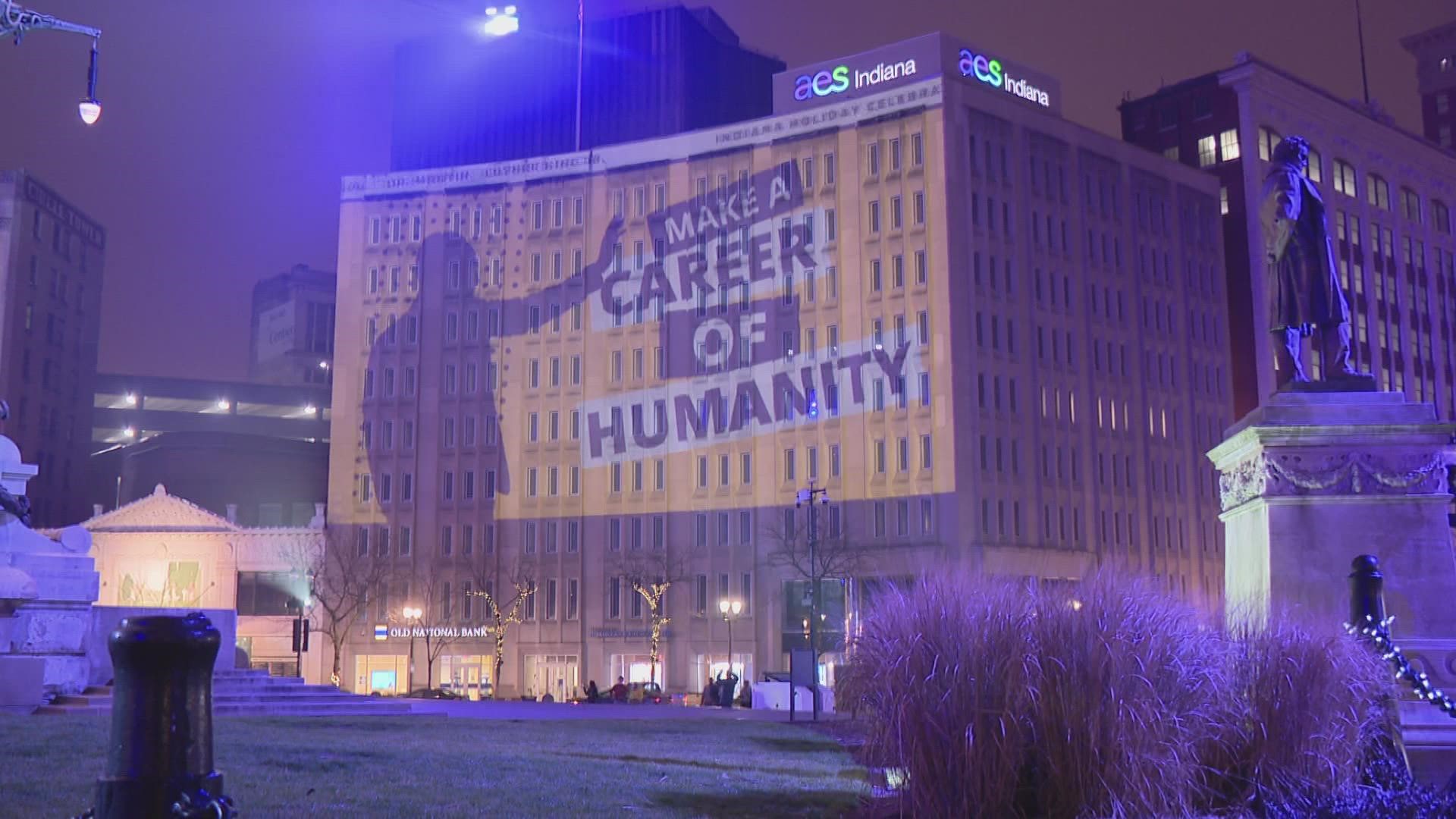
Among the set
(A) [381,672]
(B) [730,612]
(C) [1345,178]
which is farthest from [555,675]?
(C) [1345,178]

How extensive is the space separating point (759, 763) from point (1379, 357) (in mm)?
97040

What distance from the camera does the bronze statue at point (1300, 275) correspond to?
685 inches

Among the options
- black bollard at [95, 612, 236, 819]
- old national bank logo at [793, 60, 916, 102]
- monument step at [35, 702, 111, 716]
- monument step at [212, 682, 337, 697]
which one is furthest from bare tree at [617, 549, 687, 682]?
black bollard at [95, 612, 236, 819]

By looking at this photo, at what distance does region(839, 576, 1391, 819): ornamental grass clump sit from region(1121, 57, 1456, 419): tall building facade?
8355 cm

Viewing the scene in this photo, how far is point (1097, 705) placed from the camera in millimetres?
9750

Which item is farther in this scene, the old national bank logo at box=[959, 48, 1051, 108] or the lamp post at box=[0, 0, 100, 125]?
the old national bank logo at box=[959, 48, 1051, 108]

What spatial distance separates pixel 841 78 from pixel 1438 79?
82.0 metres

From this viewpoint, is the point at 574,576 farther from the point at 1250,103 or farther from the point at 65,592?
the point at 65,592

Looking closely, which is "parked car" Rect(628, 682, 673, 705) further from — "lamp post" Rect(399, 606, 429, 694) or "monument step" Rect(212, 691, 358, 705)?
"monument step" Rect(212, 691, 358, 705)

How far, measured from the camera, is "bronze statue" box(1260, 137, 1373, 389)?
1739 cm

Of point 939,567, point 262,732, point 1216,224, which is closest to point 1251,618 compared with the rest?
point 939,567

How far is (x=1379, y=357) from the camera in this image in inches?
3996

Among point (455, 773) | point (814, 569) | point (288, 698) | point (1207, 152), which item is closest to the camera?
point (455, 773)

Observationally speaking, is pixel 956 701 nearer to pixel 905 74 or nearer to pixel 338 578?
pixel 905 74
